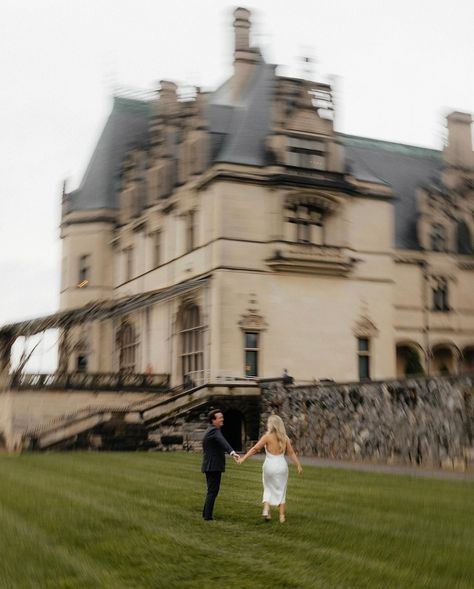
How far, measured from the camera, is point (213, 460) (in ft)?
43.4

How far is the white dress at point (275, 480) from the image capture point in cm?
1298

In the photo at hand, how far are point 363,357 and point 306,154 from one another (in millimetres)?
9249

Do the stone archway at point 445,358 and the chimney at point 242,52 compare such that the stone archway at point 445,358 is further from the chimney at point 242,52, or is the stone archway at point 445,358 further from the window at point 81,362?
the window at point 81,362

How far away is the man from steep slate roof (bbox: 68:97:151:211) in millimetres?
40231

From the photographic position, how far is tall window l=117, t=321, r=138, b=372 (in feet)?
154

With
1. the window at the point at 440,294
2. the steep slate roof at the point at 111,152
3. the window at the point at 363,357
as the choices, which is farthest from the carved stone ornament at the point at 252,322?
the steep slate roof at the point at 111,152

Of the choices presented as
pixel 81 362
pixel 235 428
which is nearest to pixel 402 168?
pixel 81 362

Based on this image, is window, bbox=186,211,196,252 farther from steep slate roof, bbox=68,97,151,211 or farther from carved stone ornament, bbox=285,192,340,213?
steep slate roof, bbox=68,97,151,211

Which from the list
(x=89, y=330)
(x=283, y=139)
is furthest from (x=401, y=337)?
(x=89, y=330)

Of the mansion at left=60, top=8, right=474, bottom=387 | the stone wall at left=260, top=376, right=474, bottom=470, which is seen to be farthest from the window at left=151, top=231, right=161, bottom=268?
the stone wall at left=260, top=376, right=474, bottom=470

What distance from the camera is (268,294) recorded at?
38.2m

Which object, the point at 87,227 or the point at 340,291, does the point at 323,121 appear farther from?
the point at 87,227

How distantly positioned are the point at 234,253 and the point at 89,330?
14.7m

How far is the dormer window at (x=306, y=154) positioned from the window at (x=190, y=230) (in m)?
5.12
